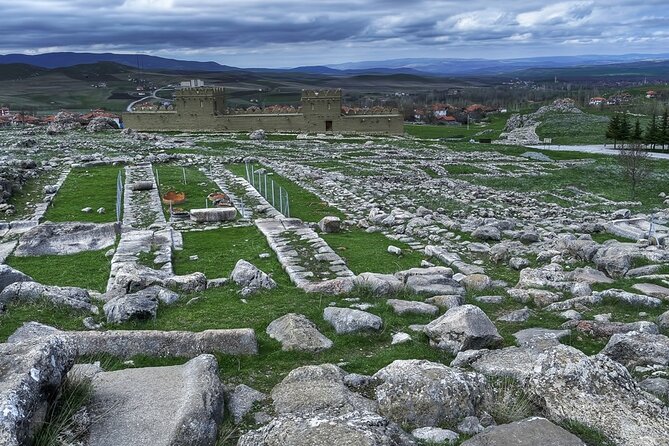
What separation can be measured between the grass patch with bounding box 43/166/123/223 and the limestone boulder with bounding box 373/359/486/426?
1706 centimetres

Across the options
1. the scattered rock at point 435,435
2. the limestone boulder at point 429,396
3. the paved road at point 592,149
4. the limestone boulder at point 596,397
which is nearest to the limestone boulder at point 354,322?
the limestone boulder at point 429,396

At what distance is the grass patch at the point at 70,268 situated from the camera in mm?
13305

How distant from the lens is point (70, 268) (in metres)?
14.5

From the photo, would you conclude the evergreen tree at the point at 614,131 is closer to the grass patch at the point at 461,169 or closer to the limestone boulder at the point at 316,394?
the grass patch at the point at 461,169

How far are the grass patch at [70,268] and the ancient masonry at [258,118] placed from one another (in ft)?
157

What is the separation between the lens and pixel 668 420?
5570 millimetres

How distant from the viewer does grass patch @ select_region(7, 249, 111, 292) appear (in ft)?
43.7

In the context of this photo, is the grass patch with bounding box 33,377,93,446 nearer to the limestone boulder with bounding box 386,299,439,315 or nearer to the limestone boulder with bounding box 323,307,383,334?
the limestone boulder with bounding box 323,307,383,334

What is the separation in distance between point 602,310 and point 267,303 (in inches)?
243

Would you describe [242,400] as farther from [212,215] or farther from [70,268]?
[212,215]

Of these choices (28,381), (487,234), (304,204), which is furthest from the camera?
(304,204)

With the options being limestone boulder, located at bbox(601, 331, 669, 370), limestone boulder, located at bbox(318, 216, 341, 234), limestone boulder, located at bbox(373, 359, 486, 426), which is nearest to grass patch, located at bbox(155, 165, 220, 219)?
limestone boulder, located at bbox(318, 216, 341, 234)

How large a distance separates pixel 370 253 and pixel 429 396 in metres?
10.1

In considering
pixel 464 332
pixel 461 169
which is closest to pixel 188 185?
pixel 461 169
